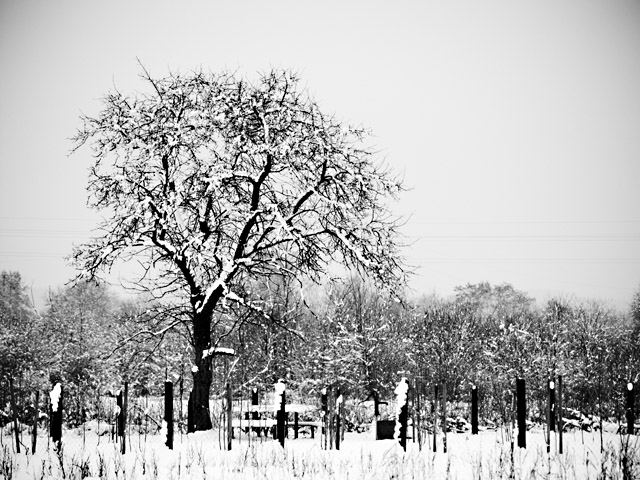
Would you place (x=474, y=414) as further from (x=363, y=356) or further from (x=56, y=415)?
(x=363, y=356)

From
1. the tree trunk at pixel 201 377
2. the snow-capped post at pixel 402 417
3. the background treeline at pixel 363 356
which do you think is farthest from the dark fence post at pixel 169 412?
the background treeline at pixel 363 356

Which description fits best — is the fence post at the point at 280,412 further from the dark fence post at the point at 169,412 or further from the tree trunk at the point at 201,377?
the tree trunk at the point at 201,377

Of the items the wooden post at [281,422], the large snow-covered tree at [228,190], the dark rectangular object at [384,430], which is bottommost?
the dark rectangular object at [384,430]

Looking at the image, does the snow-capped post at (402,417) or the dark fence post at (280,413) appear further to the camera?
the dark fence post at (280,413)

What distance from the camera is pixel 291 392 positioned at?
31031 mm

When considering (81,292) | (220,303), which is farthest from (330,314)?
(81,292)

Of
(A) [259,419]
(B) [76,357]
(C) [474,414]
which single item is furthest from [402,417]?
(B) [76,357]

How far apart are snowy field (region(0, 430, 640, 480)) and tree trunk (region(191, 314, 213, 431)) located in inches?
52.7

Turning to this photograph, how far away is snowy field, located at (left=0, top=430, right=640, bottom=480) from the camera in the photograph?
28.0 ft

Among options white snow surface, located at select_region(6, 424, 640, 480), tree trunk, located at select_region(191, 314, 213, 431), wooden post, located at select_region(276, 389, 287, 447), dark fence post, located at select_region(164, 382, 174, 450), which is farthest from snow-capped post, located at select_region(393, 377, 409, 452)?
tree trunk, located at select_region(191, 314, 213, 431)

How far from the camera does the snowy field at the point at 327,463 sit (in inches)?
336

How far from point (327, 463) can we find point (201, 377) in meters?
5.91

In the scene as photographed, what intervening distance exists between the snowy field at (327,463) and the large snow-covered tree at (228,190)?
158 inches

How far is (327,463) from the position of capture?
9.93 metres
